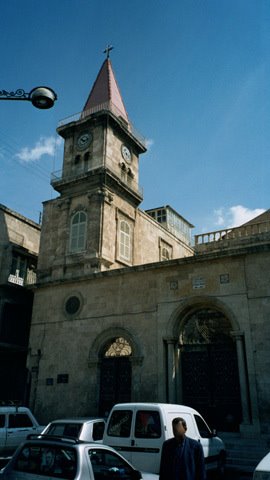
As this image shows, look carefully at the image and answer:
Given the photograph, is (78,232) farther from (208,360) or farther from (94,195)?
(208,360)

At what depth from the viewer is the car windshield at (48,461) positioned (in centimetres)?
528

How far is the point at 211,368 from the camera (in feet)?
49.9

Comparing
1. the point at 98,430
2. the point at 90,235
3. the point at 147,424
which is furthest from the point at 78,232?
the point at 147,424

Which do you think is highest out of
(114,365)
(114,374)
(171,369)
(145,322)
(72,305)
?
(72,305)

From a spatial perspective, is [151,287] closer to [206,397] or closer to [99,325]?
[99,325]

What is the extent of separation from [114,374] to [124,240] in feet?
29.3

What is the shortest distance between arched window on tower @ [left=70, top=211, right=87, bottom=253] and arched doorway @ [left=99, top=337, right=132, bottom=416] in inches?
260

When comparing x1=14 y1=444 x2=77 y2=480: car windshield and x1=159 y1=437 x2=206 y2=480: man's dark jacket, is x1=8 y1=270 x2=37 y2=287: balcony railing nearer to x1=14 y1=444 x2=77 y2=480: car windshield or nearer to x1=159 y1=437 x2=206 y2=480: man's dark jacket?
x1=14 y1=444 x2=77 y2=480: car windshield

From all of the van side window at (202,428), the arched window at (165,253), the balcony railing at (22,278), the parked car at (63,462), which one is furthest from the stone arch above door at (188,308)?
the arched window at (165,253)

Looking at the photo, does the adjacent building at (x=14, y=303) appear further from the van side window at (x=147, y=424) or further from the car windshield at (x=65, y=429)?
the van side window at (x=147, y=424)

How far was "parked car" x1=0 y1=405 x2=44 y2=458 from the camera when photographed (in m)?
11.0

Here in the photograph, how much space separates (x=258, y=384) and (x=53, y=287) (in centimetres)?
1114

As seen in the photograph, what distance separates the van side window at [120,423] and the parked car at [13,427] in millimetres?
3848

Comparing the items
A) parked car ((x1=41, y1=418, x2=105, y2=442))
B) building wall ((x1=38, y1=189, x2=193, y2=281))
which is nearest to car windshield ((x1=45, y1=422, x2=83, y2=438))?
parked car ((x1=41, y1=418, x2=105, y2=442))
